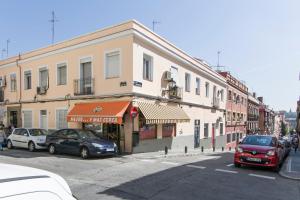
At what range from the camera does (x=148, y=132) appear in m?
17.9

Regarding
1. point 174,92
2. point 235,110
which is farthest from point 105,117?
point 235,110

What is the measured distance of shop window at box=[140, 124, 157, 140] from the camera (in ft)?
56.2

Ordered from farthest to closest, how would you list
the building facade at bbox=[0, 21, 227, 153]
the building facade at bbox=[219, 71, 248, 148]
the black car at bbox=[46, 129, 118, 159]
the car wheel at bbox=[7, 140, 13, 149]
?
the building facade at bbox=[219, 71, 248, 148] → the car wheel at bbox=[7, 140, 13, 149] → the building facade at bbox=[0, 21, 227, 153] → the black car at bbox=[46, 129, 118, 159]

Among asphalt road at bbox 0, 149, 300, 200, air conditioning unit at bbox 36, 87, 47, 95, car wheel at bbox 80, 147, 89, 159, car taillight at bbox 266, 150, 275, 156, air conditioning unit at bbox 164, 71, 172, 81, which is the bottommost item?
asphalt road at bbox 0, 149, 300, 200

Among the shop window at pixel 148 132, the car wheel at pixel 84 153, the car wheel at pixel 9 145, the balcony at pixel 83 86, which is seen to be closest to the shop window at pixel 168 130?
the shop window at pixel 148 132

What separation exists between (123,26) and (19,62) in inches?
506

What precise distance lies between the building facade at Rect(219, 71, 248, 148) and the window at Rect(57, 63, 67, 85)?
22499 mm

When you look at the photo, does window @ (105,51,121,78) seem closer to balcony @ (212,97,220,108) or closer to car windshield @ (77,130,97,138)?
car windshield @ (77,130,97,138)

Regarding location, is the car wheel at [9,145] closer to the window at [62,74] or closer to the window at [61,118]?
the window at [61,118]

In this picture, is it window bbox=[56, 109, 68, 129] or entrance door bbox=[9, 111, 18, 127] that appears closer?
window bbox=[56, 109, 68, 129]

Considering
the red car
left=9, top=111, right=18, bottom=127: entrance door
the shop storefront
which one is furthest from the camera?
left=9, top=111, right=18, bottom=127: entrance door

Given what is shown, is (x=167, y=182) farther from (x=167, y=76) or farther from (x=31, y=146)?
(x=167, y=76)

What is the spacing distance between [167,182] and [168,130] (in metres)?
11.4

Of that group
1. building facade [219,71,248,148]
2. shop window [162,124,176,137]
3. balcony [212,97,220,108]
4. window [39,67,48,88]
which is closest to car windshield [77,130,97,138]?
shop window [162,124,176,137]
